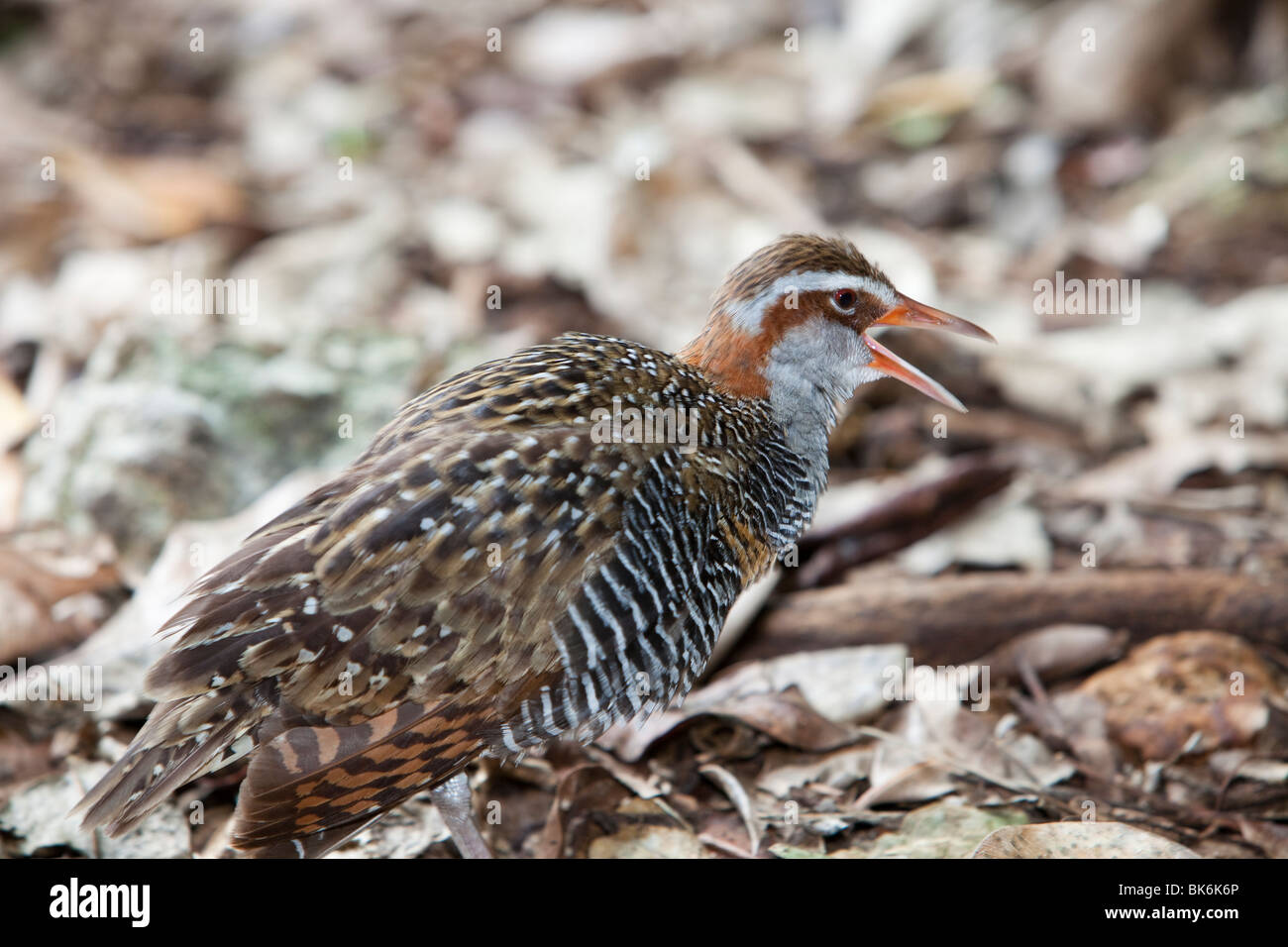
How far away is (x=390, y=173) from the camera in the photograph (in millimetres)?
7695

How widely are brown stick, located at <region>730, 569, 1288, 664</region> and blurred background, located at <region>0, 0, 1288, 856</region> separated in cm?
1

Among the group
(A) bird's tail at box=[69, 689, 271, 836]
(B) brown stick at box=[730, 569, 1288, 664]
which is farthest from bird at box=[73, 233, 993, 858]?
(B) brown stick at box=[730, 569, 1288, 664]

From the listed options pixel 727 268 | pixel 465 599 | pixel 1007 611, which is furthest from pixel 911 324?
pixel 727 268

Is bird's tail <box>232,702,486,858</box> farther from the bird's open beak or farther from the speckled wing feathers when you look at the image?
the bird's open beak

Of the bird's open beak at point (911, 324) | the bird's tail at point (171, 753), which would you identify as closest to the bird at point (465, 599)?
the bird's tail at point (171, 753)

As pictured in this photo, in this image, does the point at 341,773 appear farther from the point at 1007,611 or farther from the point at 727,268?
the point at 727,268

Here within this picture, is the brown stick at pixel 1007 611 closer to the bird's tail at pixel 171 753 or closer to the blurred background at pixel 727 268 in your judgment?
the blurred background at pixel 727 268

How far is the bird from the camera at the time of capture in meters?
2.98

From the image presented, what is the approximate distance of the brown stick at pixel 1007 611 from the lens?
14.1 feet

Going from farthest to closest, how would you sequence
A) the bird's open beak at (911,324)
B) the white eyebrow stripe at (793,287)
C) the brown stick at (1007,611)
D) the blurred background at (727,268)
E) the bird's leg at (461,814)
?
1. the brown stick at (1007,611)
2. the blurred background at (727,268)
3. the bird's open beak at (911,324)
4. the white eyebrow stripe at (793,287)
5. the bird's leg at (461,814)

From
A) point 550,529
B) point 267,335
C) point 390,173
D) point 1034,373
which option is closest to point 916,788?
point 550,529

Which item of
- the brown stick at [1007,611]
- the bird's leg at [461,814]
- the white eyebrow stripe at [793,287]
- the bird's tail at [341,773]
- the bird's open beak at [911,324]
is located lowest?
the bird's leg at [461,814]

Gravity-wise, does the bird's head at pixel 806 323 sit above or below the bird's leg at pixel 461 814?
above

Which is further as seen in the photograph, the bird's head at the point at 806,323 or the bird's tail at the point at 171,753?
the bird's head at the point at 806,323
